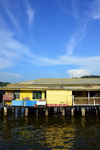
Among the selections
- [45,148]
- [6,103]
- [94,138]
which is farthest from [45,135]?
[6,103]

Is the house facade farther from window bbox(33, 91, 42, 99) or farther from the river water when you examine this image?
the river water

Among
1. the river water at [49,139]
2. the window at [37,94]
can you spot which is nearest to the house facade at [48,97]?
the window at [37,94]

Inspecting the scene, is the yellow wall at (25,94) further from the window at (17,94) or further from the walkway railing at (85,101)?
the walkway railing at (85,101)

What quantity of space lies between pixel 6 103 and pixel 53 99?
10.4m

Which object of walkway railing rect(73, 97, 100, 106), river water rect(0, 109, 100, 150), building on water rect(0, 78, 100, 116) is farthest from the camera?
walkway railing rect(73, 97, 100, 106)

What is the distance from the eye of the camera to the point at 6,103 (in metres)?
30.2

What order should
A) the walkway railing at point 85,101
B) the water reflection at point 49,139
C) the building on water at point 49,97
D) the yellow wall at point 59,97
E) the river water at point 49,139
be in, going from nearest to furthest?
1. the river water at point 49,139
2. the water reflection at point 49,139
3. the building on water at point 49,97
4. the walkway railing at point 85,101
5. the yellow wall at point 59,97

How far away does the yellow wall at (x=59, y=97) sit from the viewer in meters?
28.5

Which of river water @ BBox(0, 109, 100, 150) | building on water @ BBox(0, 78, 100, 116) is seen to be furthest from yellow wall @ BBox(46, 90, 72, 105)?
river water @ BBox(0, 109, 100, 150)

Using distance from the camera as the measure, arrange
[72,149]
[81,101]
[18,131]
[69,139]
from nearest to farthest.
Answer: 1. [72,149]
2. [69,139]
3. [18,131]
4. [81,101]

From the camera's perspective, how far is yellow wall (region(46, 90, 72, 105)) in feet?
93.7

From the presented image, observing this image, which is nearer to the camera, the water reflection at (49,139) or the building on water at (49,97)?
the water reflection at (49,139)

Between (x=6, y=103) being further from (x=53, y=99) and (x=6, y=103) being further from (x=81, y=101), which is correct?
(x=81, y=101)

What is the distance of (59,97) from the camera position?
94.3 feet
